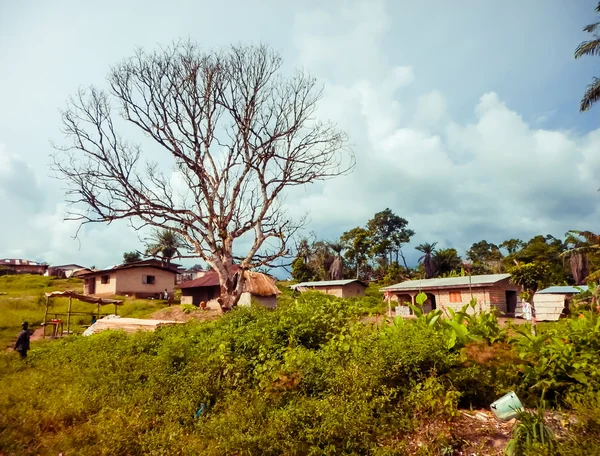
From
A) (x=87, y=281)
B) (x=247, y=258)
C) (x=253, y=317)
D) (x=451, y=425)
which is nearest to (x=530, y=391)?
(x=451, y=425)

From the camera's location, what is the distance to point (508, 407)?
4.89 meters

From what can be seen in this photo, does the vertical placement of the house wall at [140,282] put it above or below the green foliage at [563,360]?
above

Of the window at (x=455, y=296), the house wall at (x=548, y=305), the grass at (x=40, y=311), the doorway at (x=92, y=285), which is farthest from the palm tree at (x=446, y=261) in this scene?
the doorway at (x=92, y=285)

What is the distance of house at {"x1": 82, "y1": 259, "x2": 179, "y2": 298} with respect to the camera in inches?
1517

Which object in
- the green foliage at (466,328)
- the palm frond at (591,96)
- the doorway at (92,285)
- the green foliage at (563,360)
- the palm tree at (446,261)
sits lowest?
the green foliage at (563,360)

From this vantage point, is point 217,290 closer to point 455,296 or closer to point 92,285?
point 92,285

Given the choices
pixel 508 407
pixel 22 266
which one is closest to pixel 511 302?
pixel 508 407

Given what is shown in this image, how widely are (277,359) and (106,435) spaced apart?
284cm

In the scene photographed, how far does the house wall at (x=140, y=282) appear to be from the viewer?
3872 cm

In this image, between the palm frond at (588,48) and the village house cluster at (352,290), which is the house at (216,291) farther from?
the palm frond at (588,48)

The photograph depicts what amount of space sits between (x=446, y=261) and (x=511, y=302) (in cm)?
1914

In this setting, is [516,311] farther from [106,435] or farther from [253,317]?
[106,435]

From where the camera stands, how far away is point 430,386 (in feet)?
17.9

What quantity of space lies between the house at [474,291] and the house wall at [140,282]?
23149 mm
